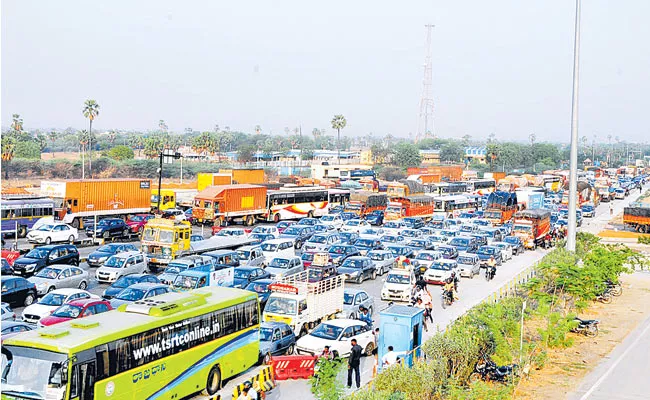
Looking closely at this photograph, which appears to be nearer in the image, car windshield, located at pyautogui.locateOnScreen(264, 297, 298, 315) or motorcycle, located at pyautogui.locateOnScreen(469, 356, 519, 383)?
motorcycle, located at pyautogui.locateOnScreen(469, 356, 519, 383)

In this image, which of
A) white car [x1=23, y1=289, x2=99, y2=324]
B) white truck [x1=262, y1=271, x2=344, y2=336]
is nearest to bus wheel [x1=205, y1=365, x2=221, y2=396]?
white truck [x1=262, y1=271, x2=344, y2=336]

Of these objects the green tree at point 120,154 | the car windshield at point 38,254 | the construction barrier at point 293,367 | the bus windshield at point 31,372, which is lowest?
the construction barrier at point 293,367

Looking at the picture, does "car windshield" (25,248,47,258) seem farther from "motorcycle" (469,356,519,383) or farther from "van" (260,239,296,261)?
"motorcycle" (469,356,519,383)

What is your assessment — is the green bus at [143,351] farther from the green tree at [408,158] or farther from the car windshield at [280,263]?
the green tree at [408,158]

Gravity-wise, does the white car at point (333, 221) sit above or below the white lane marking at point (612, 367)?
above

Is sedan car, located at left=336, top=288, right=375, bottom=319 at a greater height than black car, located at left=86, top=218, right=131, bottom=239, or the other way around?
black car, located at left=86, top=218, right=131, bottom=239

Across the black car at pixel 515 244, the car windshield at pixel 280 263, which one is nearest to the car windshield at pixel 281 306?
the car windshield at pixel 280 263

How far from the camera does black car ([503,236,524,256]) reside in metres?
43.1

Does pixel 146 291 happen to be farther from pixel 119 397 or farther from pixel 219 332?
pixel 119 397

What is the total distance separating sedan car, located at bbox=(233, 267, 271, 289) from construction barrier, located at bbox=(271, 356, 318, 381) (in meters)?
9.89

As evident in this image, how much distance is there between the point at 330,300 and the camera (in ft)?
72.8

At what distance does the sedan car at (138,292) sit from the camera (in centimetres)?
2269

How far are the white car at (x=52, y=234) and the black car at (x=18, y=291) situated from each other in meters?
14.4

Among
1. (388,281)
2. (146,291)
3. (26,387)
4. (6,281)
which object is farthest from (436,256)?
(26,387)
